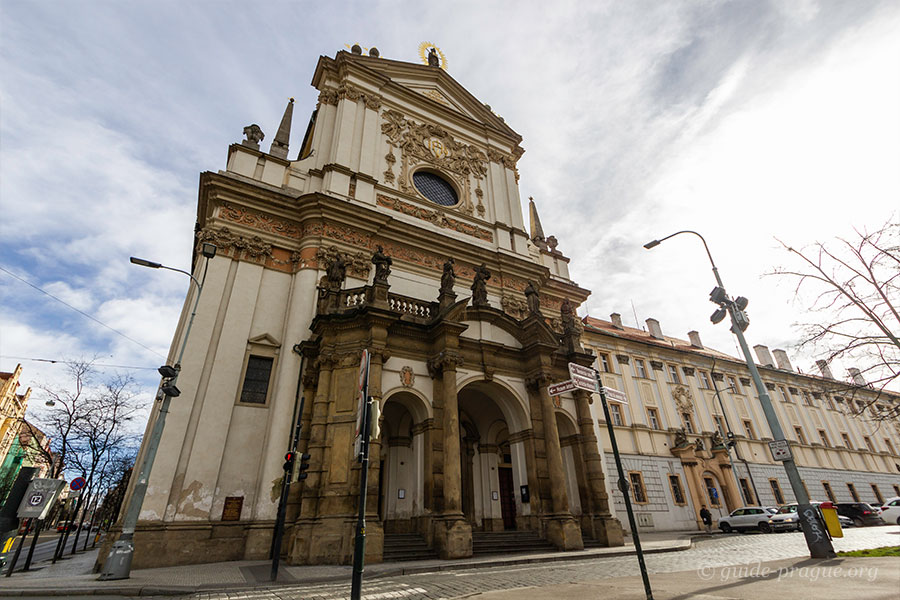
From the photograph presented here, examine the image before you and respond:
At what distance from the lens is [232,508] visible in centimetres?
1343

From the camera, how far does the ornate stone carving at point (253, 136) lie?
2040 cm

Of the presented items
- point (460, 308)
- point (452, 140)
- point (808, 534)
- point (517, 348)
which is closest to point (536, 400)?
point (517, 348)

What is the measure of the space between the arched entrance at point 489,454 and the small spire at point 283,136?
1414cm

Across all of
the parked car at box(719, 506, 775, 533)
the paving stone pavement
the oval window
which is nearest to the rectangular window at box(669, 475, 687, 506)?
the parked car at box(719, 506, 775, 533)

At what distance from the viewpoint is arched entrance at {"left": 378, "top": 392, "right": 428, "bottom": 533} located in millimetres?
13742

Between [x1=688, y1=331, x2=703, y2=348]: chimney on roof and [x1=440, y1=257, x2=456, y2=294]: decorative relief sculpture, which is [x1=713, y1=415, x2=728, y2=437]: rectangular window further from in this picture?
[x1=440, y1=257, x2=456, y2=294]: decorative relief sculpture

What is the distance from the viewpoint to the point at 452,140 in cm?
2686

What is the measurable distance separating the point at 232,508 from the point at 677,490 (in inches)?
1079

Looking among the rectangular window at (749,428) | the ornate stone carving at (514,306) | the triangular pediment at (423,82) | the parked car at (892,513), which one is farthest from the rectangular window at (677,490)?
the triangular pediment at (423,82)

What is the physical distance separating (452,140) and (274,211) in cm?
1265

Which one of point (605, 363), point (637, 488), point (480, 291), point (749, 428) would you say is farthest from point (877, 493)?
point (480, 291)

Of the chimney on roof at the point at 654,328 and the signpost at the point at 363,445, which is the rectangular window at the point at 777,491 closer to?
the chimney on roof at the point at 654,328

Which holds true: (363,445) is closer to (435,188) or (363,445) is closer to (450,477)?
(450,477)

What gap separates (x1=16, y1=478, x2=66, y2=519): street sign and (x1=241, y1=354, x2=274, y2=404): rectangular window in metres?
5.35
